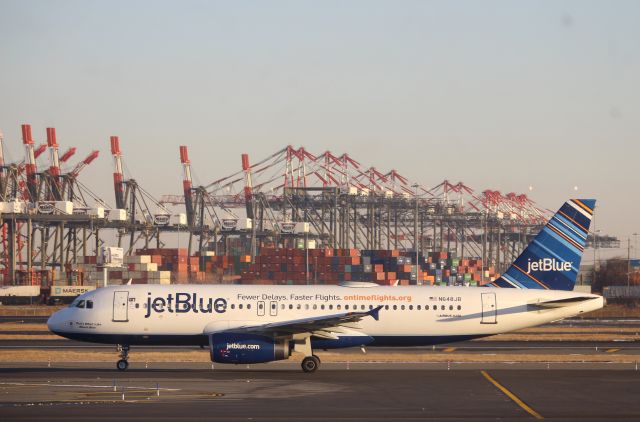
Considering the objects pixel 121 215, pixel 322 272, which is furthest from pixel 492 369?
pixel 121 215

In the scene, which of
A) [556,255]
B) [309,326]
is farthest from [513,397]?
[556,255]

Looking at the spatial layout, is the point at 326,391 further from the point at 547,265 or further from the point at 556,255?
the point at 556,255

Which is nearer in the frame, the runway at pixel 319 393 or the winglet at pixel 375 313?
the runway at pixel 319 393

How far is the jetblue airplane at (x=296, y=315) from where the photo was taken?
1563 inches

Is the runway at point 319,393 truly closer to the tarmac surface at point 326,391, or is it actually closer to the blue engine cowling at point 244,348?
the tarmac surface at point 326,391

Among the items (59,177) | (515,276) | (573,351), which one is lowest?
(573,351)

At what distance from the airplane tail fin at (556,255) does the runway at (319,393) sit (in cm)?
526

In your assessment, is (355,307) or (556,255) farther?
(556,255)

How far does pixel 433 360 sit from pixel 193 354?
11.2m

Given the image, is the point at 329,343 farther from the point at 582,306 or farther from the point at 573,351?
the point at 573,351

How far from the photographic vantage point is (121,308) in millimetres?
41188

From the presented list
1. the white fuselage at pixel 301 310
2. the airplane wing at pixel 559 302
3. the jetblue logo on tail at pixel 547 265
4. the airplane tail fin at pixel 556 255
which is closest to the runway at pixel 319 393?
the white fuselage at pixel 301 310

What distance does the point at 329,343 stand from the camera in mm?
41188

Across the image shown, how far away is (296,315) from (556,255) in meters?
12.7
